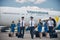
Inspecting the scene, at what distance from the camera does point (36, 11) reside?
3861mm

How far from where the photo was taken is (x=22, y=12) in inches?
150

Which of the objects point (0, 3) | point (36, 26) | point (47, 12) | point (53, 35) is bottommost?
point (53, 35)

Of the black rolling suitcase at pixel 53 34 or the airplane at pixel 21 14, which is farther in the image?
the black rolling suitcase at pixel 53 34

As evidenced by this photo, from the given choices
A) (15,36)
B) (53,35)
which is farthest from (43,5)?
(15,36)

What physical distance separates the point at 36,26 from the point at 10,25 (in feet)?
2.19

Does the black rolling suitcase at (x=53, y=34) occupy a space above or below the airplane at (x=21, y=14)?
below

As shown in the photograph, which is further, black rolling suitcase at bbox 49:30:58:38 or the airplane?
black rolling suitcase at bbox 49:30:58:38

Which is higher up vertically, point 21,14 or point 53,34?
point 21,14

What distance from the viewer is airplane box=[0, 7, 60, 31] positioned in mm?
3762

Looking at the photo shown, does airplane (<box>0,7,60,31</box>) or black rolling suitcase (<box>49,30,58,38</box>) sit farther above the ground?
airplane (<box>0,7,60,31</box>)

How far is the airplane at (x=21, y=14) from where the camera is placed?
12.3 ft

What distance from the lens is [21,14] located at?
382 centimetres

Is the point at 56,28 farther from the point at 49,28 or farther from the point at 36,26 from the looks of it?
the point at 36,26

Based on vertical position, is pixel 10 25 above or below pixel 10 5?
below
